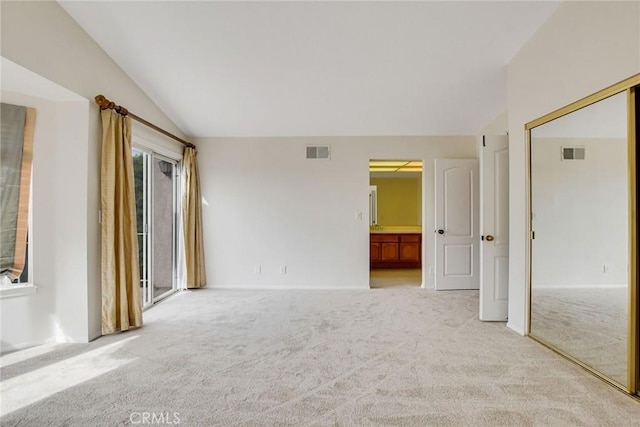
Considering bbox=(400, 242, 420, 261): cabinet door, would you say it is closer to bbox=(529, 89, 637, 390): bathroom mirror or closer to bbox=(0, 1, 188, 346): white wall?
bbox=(529, 89, 637, 390): bathroom mirror

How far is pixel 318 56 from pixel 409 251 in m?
4.79

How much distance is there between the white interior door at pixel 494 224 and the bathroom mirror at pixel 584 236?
494mm

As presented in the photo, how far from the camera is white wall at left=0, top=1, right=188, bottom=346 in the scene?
222cm

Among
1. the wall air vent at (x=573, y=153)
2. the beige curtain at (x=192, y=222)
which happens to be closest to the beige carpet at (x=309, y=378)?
the beige curtain at (x=192, y=222)

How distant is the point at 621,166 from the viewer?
210 centimetres

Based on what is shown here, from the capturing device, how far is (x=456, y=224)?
15.8 feet

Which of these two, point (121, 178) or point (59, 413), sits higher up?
point (121, 178)

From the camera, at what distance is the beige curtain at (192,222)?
4680 millimetres

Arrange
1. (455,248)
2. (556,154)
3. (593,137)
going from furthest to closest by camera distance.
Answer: (455,248)
(556,154)
(593,137)

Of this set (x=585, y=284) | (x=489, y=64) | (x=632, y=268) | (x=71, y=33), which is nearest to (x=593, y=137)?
(x=632, y=268)

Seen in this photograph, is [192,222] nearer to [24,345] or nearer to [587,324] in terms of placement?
[24,345]

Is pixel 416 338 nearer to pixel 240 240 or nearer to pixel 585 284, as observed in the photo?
pixel 585 284

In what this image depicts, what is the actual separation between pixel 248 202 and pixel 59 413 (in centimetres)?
351

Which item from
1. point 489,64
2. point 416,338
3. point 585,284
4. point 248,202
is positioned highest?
point 489,64
